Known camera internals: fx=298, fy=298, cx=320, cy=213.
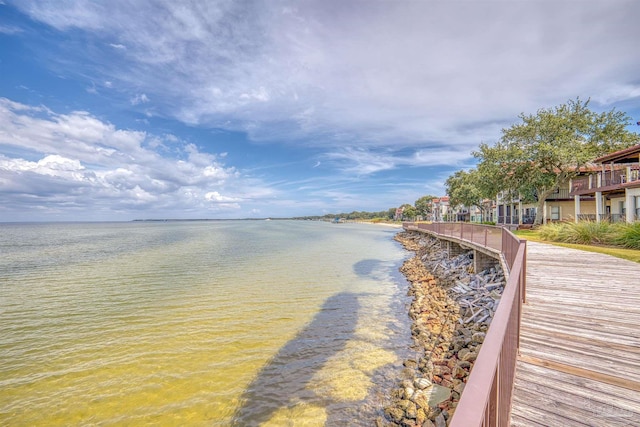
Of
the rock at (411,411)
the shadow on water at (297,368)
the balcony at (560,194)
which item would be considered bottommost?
the shadow on water at (297,368)

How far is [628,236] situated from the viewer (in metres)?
13.1

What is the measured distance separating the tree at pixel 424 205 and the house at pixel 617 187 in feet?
265

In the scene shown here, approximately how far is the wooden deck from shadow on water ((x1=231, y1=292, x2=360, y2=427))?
4.23 meters

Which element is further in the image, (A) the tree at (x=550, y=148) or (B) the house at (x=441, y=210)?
(B) the house at (x=441, y=210)

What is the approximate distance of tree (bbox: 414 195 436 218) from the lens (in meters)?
109

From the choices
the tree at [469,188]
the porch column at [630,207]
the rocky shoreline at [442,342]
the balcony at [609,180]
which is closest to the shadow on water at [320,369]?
the rocky shoreline at [442,342]

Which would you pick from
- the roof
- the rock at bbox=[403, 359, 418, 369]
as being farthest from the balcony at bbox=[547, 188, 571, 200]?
the rock at bbox=[403, 359, 418, 369]

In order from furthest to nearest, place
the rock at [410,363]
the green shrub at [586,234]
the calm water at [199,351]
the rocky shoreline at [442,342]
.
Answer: the green shrub at [586,234] → the rock at [410,363] → the calm water at [199,351] → the rocky shoreline at [442,342]

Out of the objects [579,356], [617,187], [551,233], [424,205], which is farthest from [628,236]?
[424,205]

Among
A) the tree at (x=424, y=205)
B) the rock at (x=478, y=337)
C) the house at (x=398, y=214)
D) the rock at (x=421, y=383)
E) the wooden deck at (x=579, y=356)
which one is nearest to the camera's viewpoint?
the wooden deck at (x=579, y=356)

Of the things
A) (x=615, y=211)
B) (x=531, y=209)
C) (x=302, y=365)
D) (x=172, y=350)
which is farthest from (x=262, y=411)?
(x=531, y=209)

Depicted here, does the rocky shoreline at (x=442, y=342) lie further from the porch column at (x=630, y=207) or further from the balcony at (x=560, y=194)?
the balcony at (x=560, y=194)

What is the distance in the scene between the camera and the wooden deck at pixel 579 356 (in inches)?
112

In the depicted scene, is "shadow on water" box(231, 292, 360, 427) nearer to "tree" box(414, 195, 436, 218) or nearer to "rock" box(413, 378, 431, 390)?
"rock" box(413, 378, 431, 390)
